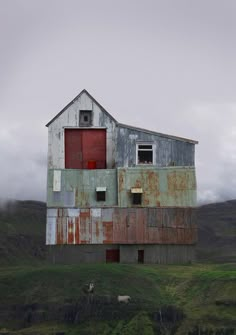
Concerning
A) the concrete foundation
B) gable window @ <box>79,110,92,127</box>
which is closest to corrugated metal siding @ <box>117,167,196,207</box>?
the concrete foundation

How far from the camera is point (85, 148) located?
199 feet

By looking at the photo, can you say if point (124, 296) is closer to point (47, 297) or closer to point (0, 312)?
point (47, 297)

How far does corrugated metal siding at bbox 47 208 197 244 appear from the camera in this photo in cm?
5534

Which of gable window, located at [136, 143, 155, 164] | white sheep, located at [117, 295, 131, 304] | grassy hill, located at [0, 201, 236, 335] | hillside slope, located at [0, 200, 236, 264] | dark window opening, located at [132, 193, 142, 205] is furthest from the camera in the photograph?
hillside slope, located at [0, 200, 236, 264]

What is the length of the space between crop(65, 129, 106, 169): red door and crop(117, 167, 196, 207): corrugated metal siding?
13.0 ft

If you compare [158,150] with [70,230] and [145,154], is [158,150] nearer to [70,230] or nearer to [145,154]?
[145,154]

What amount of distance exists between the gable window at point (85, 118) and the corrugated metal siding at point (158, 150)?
3008 millimetres

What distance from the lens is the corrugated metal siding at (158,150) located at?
58.9 meters

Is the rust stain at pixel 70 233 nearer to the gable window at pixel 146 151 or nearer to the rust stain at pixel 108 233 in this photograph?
the rust stain at pixel 108 233

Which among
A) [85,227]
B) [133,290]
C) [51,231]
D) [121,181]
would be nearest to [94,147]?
[121,181]

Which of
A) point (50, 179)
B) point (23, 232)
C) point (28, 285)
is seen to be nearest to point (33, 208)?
point (23, 232)

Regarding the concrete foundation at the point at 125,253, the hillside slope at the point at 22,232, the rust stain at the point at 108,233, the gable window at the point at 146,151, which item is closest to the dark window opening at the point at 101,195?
the rust stain at the point at 108,233

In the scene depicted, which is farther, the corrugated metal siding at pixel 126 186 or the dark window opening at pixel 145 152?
the dark window opening at pixel 145 152

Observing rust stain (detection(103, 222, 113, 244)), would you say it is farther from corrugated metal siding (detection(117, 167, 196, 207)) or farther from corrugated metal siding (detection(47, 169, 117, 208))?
corrugated metal siding (detection(117, 167, 196, 207))
